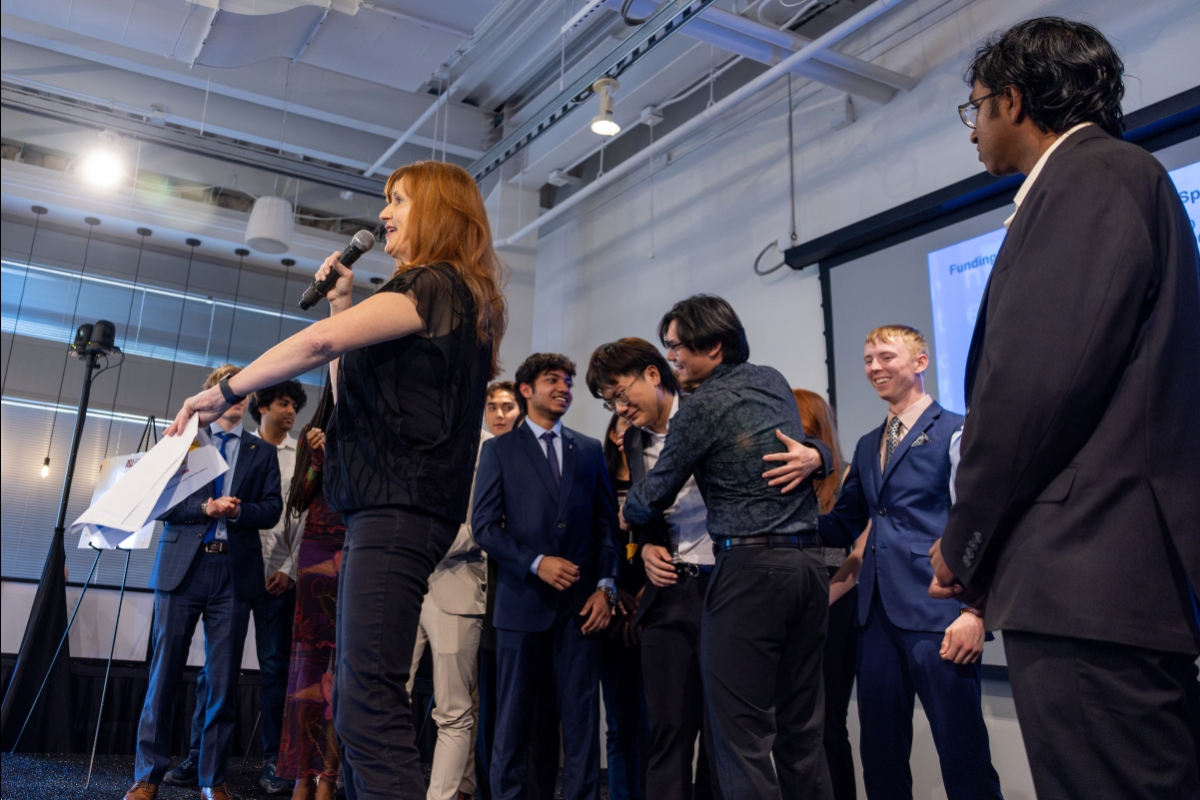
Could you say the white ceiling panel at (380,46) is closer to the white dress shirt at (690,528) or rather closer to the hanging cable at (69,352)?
the white dress shirt at (690,528)

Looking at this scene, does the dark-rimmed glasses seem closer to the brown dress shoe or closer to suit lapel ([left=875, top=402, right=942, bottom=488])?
suit lapel ([left=875, top=402, right=942, bottom=488])

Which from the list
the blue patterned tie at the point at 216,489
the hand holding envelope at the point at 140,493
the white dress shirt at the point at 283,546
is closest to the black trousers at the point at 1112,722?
the hand holding envelope at the point at 140,493

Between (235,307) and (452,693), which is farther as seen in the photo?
(235,307)

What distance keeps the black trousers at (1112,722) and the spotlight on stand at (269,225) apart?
5.78m

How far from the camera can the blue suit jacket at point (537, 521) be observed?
2.85m

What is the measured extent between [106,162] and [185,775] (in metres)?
4.08

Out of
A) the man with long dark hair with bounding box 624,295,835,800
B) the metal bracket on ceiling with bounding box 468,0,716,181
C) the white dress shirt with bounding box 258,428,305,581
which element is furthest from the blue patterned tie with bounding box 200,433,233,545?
the metal bracket on ceiling with bounding box 468,0,716,181

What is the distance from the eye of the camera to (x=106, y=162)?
570cm

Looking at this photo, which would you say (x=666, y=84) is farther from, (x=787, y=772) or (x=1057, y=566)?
(x=1057, y=566)

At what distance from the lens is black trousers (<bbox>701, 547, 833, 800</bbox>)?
1952 millimetres

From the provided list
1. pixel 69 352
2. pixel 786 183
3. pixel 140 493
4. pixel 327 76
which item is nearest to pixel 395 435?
pixel 140 493

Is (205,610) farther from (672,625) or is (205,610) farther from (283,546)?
(672,625)

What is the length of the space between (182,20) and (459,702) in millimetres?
3347

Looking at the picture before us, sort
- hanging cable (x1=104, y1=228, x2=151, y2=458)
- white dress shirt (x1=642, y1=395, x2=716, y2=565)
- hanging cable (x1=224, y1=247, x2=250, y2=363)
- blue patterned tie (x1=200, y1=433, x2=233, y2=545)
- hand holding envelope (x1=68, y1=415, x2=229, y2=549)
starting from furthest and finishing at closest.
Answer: hanging cable (x1=224, y1=247, x2=250, y2=363), hanging cable (x1=104, y1=228, x2=151, y2=458), blue patterned tie (x1=200, y1=433, x2=233, y2=545), white dress shirt (x1=642, y1=395, x2=716, y2=565), hand holding envelope (x1=68, y1=415, x2=229, y2=549)
